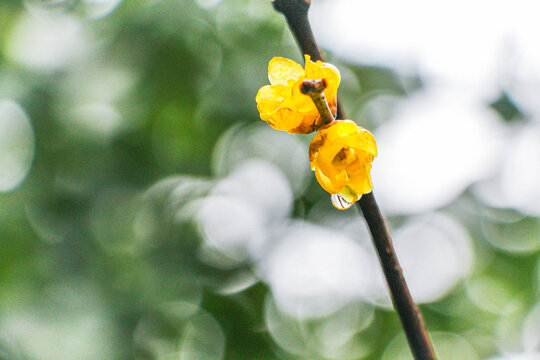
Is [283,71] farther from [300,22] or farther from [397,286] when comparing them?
[397,286]

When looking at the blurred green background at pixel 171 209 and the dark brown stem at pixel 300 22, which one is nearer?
the dark brown stem at pixel 300 22

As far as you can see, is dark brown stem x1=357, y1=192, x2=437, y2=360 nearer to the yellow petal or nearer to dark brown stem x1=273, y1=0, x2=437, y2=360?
dark brown stem x1=273, y1=0, x2=437, y2=360

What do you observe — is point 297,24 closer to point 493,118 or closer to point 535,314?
point 535,314

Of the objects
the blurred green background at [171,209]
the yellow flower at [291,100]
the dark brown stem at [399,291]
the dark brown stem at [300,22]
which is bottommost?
the blurred green background at [171,209]

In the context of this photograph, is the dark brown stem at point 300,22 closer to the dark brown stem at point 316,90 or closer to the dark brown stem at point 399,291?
the dark brown stem at point 316,90

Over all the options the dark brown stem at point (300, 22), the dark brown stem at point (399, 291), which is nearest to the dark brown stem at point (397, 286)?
the dark brown stem at point (399, 291)

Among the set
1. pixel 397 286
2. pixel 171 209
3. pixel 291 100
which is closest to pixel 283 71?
pixel 291 100
